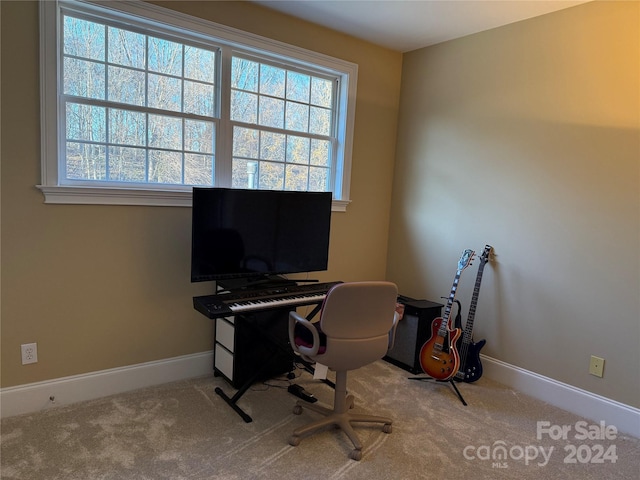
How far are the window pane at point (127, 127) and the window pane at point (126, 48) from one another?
0.98 feet

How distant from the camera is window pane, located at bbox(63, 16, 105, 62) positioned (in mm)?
2428

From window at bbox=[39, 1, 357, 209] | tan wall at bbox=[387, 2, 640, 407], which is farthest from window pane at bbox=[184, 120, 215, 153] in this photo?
tan wall at bbox=[387, 2, 640, 407]

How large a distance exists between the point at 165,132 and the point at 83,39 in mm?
670

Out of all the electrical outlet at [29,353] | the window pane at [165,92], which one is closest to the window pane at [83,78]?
the window pane at [165,92]

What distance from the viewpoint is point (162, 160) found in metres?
2.82

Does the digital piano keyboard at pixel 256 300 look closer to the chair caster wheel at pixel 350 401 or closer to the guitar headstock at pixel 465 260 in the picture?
the chair caster wheel at pixel 350 401

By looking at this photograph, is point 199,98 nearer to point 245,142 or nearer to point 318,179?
point 245,142

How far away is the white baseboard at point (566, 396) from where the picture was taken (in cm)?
259

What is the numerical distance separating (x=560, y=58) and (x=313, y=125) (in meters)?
1.82

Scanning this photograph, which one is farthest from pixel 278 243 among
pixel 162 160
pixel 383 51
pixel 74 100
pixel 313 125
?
pixel 383 51

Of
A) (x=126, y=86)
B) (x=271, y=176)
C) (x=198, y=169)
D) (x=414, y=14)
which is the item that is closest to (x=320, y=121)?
(x=271, y=176)

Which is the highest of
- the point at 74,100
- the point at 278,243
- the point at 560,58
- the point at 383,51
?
the point at 383,51

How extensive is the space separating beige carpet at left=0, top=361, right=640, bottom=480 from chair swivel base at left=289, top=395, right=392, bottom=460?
47mm

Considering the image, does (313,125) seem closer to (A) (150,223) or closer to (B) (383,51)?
(B) (383,51)
